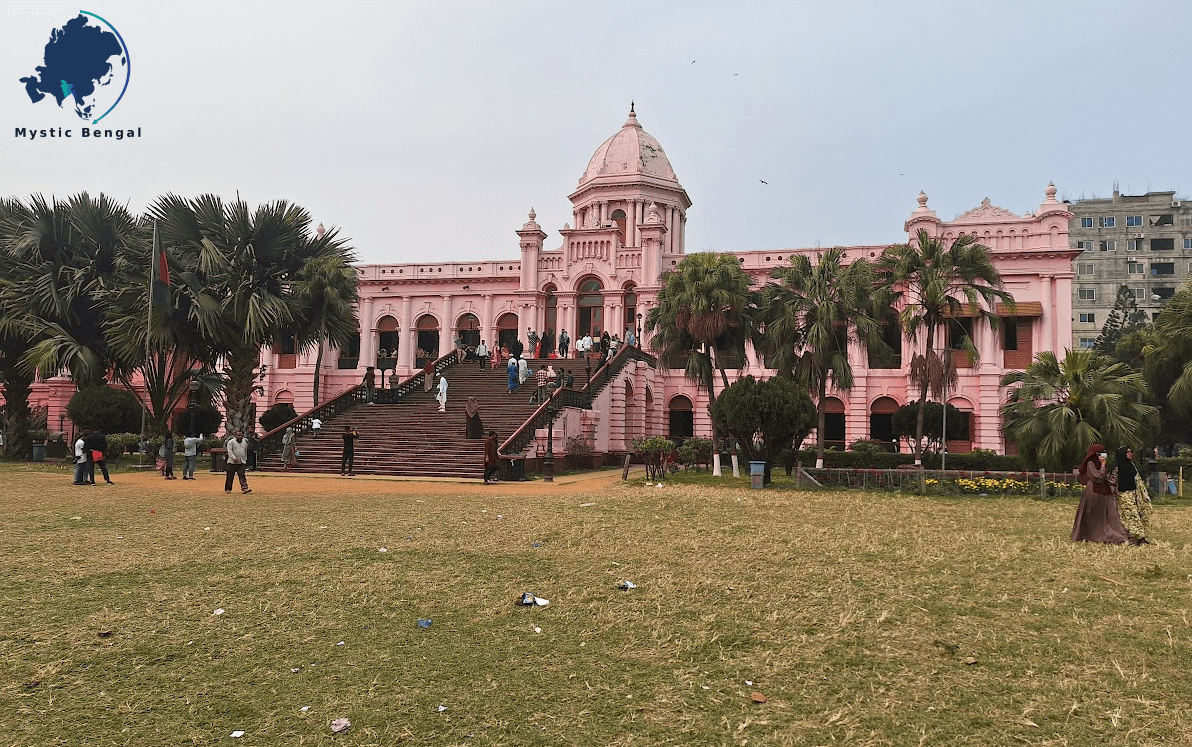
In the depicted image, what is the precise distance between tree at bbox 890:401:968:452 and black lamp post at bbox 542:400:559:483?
1366 cm

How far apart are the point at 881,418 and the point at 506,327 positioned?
1896 cm

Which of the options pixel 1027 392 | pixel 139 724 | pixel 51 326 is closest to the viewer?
pixel 139 724

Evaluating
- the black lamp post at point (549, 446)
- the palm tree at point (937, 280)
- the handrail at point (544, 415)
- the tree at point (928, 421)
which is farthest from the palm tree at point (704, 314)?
the tree at point (928, 421)

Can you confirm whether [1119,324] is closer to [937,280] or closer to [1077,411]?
[937,280]

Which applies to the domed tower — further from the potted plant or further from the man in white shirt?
the potted plant

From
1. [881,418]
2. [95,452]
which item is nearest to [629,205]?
[881,418]

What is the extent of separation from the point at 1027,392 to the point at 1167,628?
1490 cm

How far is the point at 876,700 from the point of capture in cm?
444

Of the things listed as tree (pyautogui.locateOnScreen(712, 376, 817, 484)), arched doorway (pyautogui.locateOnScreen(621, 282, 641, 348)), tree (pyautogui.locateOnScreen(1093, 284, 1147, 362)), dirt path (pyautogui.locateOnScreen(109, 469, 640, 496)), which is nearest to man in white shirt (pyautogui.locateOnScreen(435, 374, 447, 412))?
dirt path (pyautogui.locateOnScreen(109, 469, 640, 496))

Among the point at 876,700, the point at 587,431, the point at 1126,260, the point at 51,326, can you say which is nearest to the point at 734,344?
the point at 587,431

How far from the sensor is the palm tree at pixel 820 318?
921 inches

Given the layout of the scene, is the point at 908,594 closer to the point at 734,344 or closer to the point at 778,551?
the point at 778,551

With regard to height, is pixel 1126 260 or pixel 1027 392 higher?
pixel 1126 260

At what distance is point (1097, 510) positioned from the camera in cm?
1055
